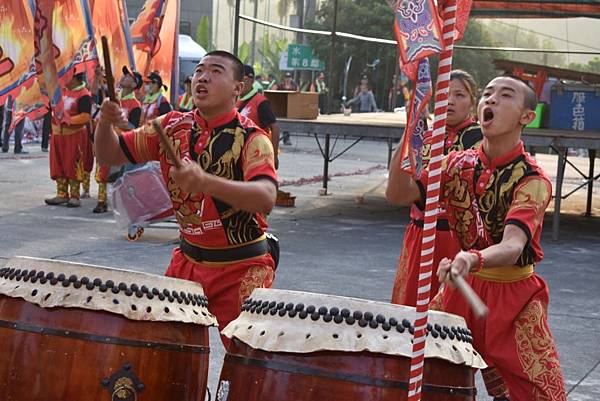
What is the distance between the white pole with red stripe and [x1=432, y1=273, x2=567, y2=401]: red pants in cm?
118

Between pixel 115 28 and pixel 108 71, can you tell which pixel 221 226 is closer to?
pixel 108 71

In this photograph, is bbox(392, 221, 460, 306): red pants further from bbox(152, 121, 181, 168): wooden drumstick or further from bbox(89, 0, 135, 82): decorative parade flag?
bbox(89, 0, 135, 82): decorative parade flag

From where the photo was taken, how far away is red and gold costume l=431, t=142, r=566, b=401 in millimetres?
4516

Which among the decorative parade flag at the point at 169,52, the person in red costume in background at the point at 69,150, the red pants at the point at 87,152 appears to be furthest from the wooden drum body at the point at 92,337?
the red pants at the point at 87,152

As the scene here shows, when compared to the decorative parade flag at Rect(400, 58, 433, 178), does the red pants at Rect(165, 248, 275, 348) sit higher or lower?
lower

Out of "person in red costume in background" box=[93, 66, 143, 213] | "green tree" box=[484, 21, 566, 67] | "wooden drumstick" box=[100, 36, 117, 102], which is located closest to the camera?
"wooden drumstick" box=[100, 36, 117, 102]

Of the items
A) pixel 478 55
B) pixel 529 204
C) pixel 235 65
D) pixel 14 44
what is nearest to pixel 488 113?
pixel 529 204

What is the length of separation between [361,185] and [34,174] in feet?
16.5

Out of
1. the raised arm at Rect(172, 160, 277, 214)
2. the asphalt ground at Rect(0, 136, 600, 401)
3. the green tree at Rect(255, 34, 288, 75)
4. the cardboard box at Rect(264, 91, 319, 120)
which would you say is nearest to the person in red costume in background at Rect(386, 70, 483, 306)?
the asphalt ground at Rect(0, 136, 600, 401)

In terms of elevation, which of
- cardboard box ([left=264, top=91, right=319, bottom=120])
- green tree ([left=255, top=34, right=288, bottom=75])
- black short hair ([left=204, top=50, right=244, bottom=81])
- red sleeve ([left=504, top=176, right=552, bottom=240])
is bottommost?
green tree ([left=255, top=34, right=288, bottom=75])

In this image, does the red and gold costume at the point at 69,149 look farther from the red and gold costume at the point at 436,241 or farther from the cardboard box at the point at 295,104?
the red and gold costume at the point at 436,241

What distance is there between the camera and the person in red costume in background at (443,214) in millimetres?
6254

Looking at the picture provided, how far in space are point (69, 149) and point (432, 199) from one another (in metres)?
11.0

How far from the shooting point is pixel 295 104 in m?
14.7
